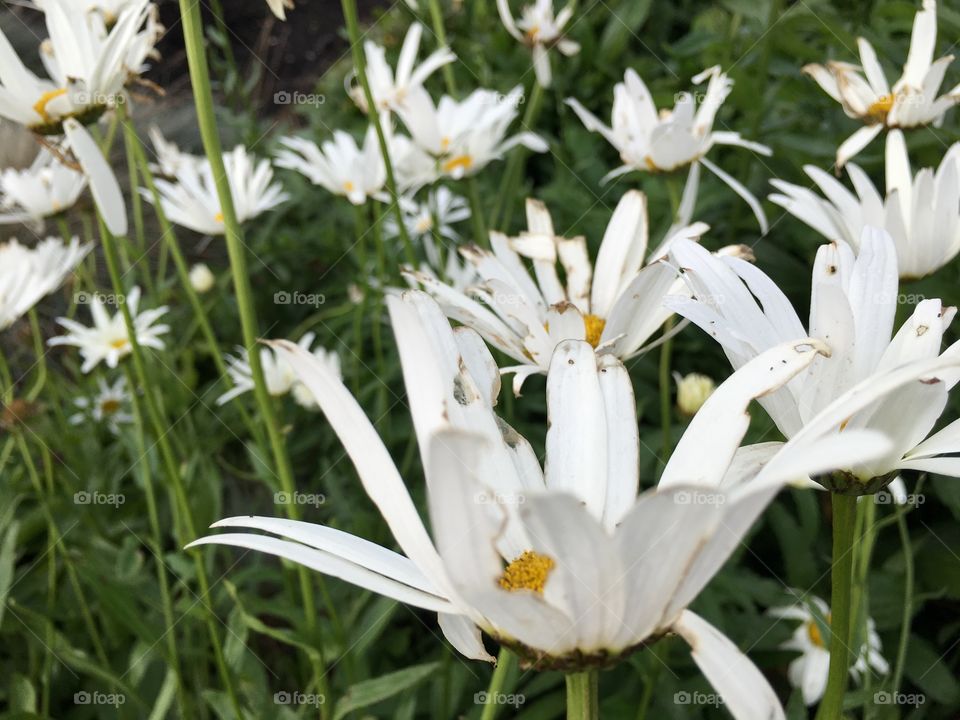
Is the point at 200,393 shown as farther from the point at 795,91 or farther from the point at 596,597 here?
the point at 596,597

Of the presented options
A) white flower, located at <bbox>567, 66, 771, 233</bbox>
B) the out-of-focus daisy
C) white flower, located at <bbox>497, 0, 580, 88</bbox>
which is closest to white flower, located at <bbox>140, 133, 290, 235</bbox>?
the out-of-focus daisy

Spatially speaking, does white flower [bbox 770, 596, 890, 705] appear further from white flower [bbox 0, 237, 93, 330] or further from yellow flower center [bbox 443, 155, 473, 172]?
white flower [bbox 0, 237, 93, 330]

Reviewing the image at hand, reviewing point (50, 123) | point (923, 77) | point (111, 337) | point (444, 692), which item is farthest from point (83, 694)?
point (923, 77)

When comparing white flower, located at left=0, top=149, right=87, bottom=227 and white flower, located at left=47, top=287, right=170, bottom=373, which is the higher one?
white flower, located at left=0, top=149, right=87, bottom=227

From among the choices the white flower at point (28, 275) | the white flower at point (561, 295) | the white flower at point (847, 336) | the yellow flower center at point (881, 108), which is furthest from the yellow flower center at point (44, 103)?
the yellow flower center at point (881, 108)

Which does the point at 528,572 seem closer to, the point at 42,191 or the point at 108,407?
the point at 42,191

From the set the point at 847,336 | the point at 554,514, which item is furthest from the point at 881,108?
the point at 554,514
